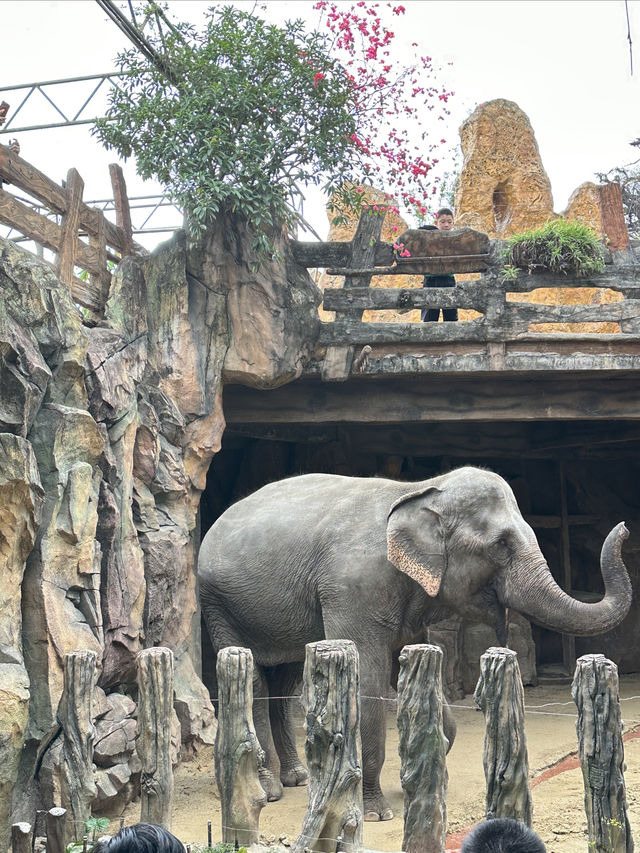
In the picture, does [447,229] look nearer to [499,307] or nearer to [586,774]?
[499,307]

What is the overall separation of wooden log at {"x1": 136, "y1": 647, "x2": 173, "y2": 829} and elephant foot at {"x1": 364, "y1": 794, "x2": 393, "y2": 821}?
193 cm

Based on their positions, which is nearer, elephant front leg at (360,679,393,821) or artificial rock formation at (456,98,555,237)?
elephant front leg at (360,679,393,821)

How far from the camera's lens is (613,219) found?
8.73 meters

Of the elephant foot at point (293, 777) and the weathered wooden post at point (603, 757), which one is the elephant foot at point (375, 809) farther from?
the weathered wooden post at point (603, 757)

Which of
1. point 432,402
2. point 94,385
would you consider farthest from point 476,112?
point 94,385

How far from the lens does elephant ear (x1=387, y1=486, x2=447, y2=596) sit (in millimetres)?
5938

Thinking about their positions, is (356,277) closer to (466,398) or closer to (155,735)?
(466,398)

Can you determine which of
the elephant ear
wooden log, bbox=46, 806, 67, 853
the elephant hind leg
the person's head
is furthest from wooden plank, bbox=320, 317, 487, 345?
wooden log, bbox=46, 806, 67, 853

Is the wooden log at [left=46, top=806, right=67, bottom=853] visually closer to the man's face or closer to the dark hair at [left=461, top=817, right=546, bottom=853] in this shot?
the dark hair at [left=461, top=817, right=546, bottom=853]

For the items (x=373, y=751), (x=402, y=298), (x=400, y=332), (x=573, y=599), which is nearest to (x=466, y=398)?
(x=400, y=332)

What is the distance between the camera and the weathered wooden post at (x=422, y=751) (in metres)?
3.83

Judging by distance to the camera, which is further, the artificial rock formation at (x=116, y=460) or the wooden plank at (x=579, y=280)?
the wooden plank at (x=579, y=280)

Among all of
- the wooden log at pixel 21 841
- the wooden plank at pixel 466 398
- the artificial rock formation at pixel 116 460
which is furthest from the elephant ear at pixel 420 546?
the wooden plank at pixel 466 398

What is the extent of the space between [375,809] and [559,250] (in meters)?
4.78
